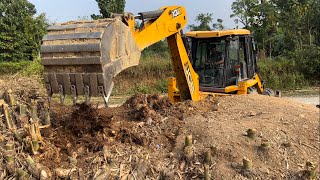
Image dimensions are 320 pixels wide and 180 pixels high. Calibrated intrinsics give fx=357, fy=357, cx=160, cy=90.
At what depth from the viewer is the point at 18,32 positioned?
22.3m

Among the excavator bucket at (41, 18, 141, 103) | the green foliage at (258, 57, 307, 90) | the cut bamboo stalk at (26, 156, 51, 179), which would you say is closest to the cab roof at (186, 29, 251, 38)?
the excavator bucket at (41, 18, 141, 103)

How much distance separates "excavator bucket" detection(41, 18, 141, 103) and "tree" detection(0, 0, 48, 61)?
18.9 metres

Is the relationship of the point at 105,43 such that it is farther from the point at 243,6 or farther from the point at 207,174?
the point at 243,6

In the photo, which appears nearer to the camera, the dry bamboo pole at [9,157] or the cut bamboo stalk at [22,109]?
the dry bamboo pole at [9,157]

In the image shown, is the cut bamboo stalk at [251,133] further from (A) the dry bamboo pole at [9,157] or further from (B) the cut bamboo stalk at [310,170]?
(A) the dry bamboo pole at [9,157]

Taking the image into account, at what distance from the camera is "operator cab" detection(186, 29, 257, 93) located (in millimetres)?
6941

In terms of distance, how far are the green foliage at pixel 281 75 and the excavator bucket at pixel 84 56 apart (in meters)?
14.1

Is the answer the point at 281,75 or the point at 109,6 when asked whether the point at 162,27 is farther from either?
the point at 109,6

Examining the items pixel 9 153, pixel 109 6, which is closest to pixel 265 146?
pixel 9 153

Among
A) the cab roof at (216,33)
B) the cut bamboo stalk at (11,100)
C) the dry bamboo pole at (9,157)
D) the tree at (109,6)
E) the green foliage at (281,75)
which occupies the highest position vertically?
the tree at (109,6)

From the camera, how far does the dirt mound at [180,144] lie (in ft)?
13.6

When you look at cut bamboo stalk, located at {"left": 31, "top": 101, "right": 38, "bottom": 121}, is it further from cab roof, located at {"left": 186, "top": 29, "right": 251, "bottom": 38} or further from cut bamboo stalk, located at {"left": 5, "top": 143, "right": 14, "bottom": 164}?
cab roof, located at {"left": 186, "top": 29, "right": 251, "bottom": 38}

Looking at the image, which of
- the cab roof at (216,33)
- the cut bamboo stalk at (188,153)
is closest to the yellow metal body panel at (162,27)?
the cab roof at (216,33)

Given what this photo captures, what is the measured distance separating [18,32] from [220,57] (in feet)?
60.5
